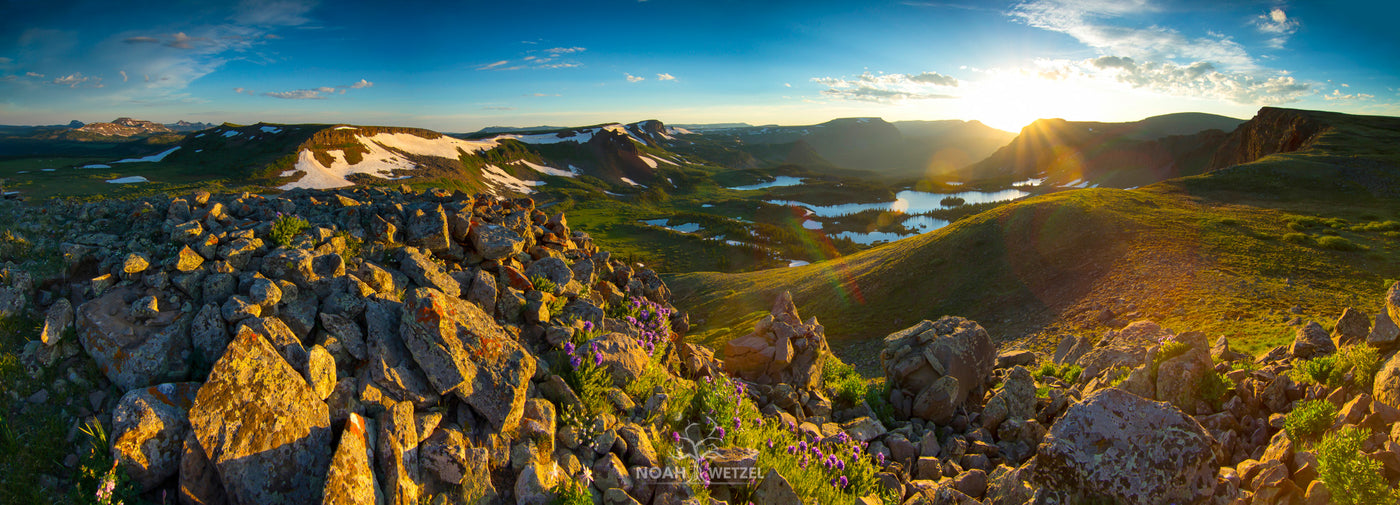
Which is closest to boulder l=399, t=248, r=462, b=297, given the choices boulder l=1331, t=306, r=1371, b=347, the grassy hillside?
boulder l=1331, t=306, r=1371, b=347

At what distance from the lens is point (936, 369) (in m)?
13.0

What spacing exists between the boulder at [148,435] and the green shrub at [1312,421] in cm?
1368

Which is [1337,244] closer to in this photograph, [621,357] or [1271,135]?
[621,357]

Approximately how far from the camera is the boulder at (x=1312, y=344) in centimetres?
1088

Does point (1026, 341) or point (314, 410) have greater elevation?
point (314, 410)

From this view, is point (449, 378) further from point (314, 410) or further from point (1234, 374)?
point (1234, 374)

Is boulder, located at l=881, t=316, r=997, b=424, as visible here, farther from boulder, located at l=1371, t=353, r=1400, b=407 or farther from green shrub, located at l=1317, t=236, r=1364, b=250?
green shrub, located at l=1317, t=236, r=1364, b=250

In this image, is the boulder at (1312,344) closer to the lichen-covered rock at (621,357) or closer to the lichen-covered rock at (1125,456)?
the lichen-covered rock at (1125,456)

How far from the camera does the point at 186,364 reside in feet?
18.7

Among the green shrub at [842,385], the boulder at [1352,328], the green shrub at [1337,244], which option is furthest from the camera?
the green shrub at [1337,244]

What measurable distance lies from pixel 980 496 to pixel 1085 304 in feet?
78.9

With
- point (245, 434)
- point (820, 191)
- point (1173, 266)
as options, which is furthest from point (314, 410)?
point (820, 191)

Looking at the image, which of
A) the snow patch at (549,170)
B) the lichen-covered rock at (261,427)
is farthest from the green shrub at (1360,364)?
the snow patch at (549,170)

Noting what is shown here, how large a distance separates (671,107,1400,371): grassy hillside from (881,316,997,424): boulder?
446 inches
